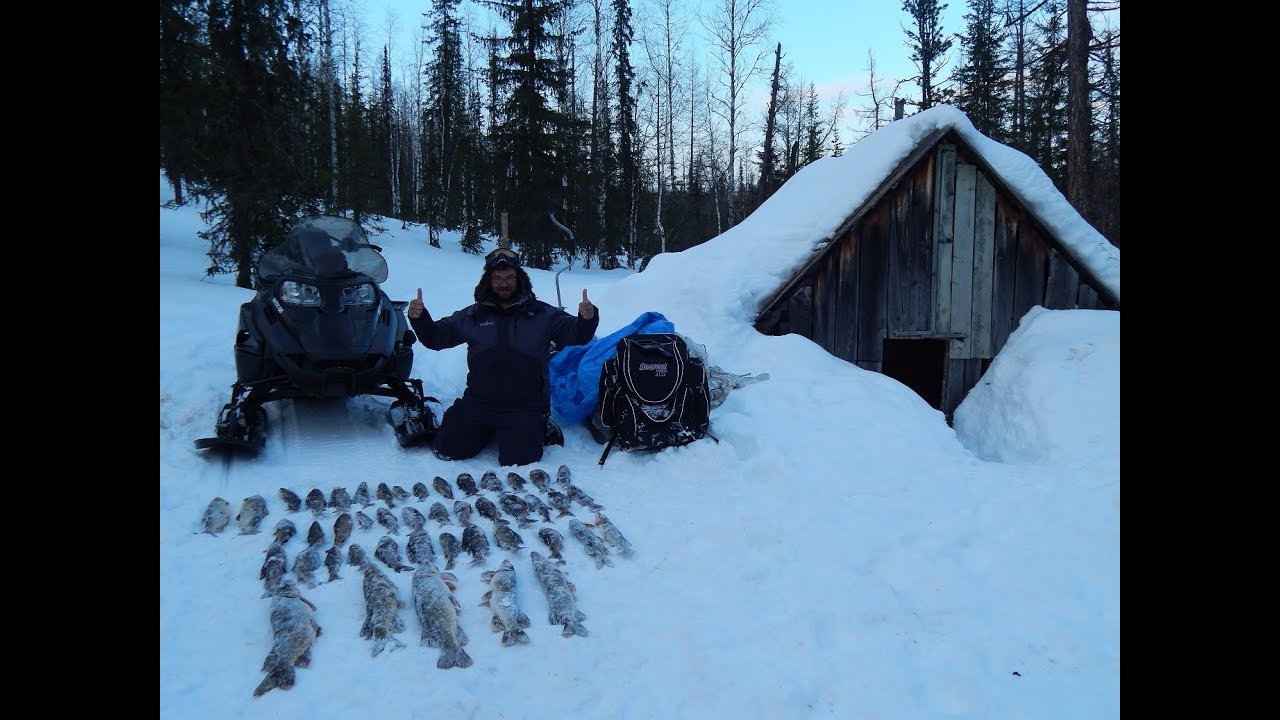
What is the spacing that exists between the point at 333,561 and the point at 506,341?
2347 millimetres

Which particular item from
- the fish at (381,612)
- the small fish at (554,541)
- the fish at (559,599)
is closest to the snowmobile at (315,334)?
the small fish at (554,541)

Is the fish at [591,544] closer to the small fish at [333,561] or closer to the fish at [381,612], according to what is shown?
the fish at [381,612]

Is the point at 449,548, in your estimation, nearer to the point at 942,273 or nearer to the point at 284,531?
the point at 284,531

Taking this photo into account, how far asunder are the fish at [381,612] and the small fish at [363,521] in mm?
797

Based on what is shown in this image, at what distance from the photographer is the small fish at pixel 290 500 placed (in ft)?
Answer: 14.1

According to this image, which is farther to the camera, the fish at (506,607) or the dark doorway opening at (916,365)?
the dark doorway opening at (916,365)

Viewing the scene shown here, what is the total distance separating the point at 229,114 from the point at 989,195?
12.8 metres

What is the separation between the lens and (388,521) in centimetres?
407

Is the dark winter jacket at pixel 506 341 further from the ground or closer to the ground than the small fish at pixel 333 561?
further from the ground

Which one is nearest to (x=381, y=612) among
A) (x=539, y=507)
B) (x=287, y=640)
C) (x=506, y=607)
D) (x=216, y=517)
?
(x=287, y=640)

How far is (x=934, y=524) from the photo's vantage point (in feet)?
13.4
